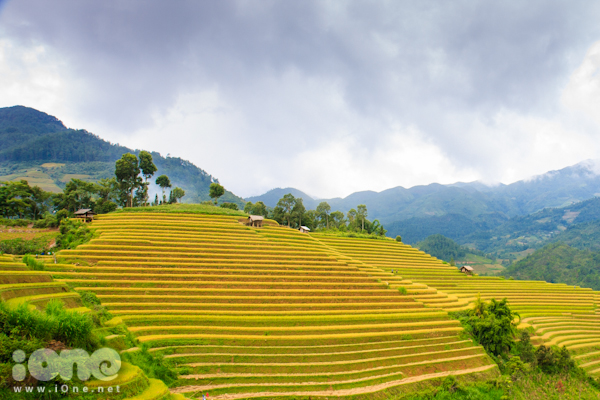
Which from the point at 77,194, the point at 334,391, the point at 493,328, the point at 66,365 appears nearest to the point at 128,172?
the point at 77,194

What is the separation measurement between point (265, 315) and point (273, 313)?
2.37 feet

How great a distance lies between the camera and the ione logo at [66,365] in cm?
738

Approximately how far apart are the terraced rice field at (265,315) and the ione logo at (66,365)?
6342 millimetres

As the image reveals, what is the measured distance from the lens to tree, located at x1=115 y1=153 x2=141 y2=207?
4656 cm

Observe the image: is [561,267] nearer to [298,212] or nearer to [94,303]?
[298,212]

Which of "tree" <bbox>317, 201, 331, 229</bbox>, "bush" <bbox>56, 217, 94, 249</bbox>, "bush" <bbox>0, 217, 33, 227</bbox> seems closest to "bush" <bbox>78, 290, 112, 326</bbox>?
"bush" <bbox>56, 217, 94, 249</bbox>

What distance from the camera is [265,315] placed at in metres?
20.9

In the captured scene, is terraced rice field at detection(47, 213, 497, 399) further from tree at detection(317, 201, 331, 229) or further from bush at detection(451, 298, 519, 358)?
tree at detection(317, 201, 331, 229)

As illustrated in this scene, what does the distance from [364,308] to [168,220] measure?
26.5m

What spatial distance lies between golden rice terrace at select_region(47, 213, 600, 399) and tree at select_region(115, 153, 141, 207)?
13.9 m

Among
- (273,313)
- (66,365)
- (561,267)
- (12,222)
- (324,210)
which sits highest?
(324,210)

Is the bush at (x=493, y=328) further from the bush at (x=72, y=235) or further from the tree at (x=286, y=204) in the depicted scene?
the tree at (x=286, y=204)

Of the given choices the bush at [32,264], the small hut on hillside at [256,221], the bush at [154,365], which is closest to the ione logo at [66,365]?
the bush at [154,365]

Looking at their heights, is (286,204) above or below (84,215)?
above
